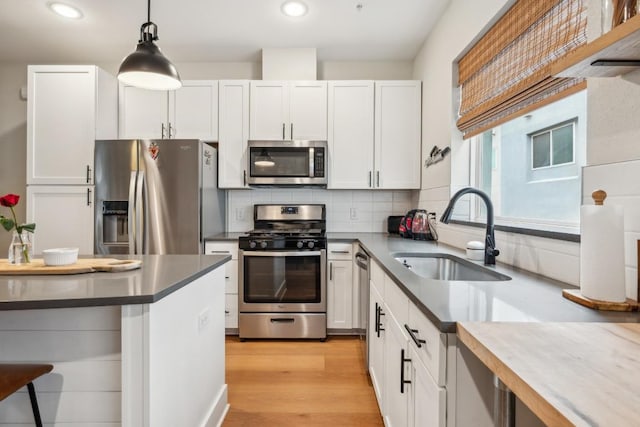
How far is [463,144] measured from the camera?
245cm

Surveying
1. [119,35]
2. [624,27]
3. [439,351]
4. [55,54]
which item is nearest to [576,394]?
[439,351]

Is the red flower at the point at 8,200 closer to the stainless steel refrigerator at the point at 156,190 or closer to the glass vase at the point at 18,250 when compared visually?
the glass vase at the point at 18,250

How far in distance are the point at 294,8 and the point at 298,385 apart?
2645 millimetres

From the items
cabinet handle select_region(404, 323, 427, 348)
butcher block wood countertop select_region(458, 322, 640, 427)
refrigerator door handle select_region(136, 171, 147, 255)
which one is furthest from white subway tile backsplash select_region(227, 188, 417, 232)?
butcher block wood countertop select_region(458, 322, 640, 427)

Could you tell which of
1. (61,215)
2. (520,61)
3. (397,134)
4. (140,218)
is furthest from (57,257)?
(397,134)

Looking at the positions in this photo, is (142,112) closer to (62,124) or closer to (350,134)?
(62,124)

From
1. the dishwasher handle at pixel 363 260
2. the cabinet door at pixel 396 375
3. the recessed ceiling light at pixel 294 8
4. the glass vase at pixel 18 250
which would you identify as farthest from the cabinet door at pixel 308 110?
the glass vase at pixel 18 250

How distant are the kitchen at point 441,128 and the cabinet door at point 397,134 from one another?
0.33 ft

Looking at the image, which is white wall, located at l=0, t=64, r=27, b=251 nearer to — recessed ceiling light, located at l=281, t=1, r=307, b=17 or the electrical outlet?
recessed ceiling light, located at l=281, t=1, r=307, b=17

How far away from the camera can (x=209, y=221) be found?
3.04 meters

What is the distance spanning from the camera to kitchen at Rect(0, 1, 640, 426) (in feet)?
3.42

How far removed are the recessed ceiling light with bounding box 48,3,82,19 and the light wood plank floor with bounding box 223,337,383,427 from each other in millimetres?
2849

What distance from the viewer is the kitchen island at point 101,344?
42.9 inches

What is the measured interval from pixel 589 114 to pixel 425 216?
168cm
